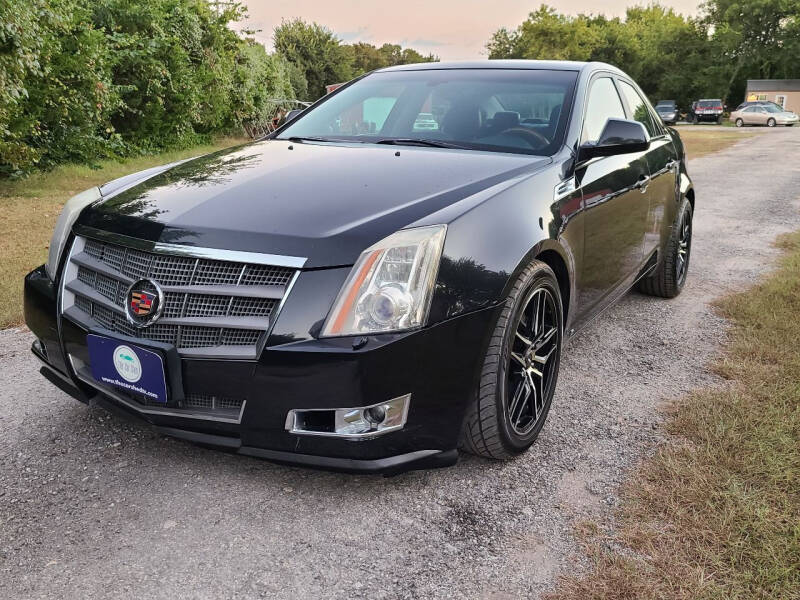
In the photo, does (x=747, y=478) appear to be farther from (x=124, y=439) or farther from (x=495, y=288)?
(x=124, y=439)

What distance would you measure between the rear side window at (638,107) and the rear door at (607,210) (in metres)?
0.22

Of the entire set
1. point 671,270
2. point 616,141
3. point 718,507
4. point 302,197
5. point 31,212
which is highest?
point 616,141

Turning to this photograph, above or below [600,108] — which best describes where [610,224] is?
below

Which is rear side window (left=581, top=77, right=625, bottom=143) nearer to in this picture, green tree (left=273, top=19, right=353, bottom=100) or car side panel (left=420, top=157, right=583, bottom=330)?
car side panel (left=420, top=157, right=583, bottom=330)

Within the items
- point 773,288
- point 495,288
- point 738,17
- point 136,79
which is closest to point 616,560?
point 495,288

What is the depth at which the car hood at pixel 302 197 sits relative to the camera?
2.15 m

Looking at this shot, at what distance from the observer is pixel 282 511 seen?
7.47 feet

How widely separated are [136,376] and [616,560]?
1.58m

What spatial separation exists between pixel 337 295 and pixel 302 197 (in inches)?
21.8

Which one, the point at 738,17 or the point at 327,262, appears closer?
the point at 327,262

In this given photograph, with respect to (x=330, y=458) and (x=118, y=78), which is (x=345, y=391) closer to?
(x=330, y=458)

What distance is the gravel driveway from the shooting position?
1962 mm

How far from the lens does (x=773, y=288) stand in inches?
191

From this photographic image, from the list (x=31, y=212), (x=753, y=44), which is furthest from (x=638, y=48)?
(x=31, y=212)
